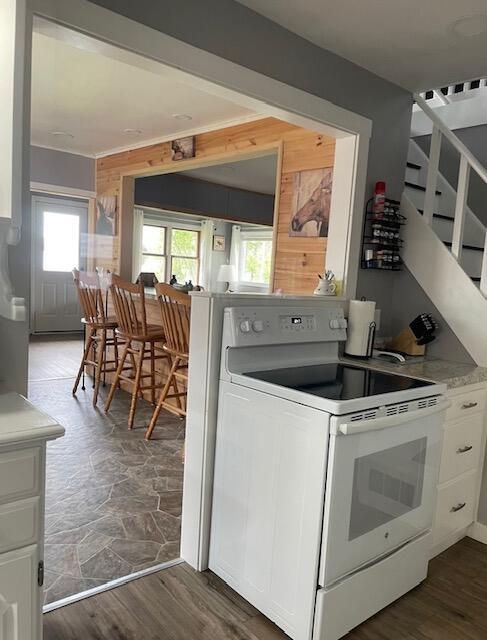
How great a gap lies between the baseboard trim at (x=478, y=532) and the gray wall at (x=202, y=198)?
498cm

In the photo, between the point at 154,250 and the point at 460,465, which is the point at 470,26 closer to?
the point at 460,465

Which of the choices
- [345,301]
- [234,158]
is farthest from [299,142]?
[345,301]

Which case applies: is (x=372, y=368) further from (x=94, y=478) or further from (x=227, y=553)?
(x=94, y=478)

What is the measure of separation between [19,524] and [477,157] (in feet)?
12.0

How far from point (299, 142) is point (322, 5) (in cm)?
131

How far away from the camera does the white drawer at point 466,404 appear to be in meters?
2.20

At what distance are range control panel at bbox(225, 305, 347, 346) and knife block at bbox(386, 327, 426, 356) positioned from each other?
21.8 inches

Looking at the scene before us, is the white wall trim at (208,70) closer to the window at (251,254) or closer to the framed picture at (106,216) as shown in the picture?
the framed picture at (106,216)

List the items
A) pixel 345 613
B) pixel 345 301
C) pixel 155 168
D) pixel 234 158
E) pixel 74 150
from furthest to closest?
pixel 74 150 < pixel 155 168 < pixel 234 158 < pixel 345 301 < pixel 345 613

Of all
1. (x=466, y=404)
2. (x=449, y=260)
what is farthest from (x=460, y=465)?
(x=449, y=260)

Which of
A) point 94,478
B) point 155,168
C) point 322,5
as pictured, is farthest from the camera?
point 155,168

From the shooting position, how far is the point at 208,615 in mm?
1857

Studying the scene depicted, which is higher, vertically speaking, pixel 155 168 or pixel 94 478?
pixel 155 168

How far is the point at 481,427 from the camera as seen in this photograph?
2.43 m
